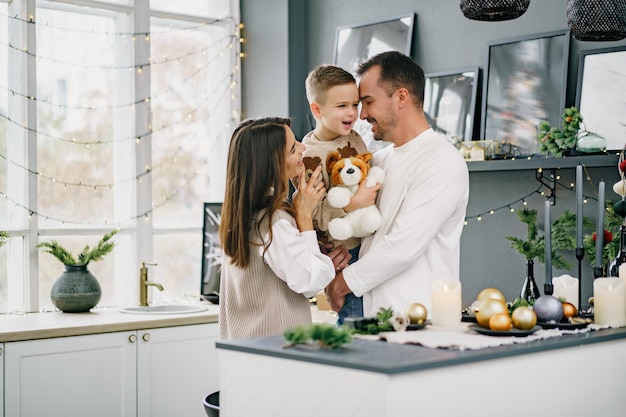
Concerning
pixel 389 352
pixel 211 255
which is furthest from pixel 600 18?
pixel 211 255

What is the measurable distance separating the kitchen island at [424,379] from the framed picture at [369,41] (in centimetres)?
274

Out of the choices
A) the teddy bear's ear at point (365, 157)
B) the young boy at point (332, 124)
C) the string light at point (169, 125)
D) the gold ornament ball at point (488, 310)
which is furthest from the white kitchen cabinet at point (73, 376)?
the gold ornament ball at point (488, 310)

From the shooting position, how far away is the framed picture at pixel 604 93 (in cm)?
389

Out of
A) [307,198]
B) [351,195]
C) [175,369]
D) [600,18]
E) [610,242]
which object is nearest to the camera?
[307,198]

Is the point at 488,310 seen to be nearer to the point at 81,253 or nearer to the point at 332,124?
the point at 332,124

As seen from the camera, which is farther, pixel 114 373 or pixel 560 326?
pixel 114 373

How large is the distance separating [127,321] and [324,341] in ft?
7.64

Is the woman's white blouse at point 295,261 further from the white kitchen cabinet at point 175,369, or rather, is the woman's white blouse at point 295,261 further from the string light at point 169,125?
the string light at point 169,125

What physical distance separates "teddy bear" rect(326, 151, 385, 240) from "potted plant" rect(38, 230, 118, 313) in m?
1.88

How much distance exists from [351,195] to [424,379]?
1192 millimetres

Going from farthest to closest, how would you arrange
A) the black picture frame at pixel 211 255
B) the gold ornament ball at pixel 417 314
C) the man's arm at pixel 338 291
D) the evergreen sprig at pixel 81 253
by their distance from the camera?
the black picture frame at pixel 211 255
the evergreen sprig at pixel 81 253
the man's arm at pixel 338 291
the gold ornament ball at pixel 417 314

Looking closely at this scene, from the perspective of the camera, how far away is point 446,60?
4.71 metres

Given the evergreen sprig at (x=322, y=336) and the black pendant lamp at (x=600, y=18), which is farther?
the black pendant lamp at (x=600, y=18)

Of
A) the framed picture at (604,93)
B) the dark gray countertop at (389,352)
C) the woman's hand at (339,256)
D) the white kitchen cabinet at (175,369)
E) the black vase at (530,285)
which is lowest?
the white kitchen cabinet at (175,369)
